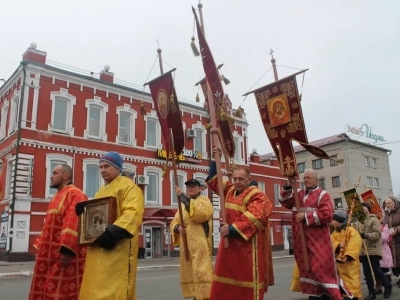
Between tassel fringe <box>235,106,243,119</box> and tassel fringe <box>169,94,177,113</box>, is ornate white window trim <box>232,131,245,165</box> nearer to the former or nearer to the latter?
tassel fringe <box>169,94,177,113</box>

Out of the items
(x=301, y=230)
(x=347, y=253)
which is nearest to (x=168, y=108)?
(x=301, y=230)

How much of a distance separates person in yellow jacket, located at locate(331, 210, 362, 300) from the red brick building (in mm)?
15157

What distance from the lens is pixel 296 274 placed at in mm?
6844

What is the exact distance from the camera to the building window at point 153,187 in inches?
1064

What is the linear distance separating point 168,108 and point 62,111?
1956 centimetres

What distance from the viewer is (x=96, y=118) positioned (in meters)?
25.8

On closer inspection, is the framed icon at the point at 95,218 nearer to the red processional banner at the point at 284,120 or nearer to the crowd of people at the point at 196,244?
the crowd of people at the point at 196,244

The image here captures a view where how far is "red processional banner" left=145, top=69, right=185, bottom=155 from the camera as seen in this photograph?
20.4 feet

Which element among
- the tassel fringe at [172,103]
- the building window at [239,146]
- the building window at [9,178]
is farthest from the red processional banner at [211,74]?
the building window at [239,146]

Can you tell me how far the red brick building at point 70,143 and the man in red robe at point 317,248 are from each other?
53.3ft

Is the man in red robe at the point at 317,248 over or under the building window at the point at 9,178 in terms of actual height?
under

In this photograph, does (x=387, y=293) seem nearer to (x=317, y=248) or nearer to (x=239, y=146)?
(x=317, y=248)

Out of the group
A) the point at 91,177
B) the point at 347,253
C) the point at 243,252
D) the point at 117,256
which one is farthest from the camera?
the point at 91,177

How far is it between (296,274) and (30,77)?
794 inches
